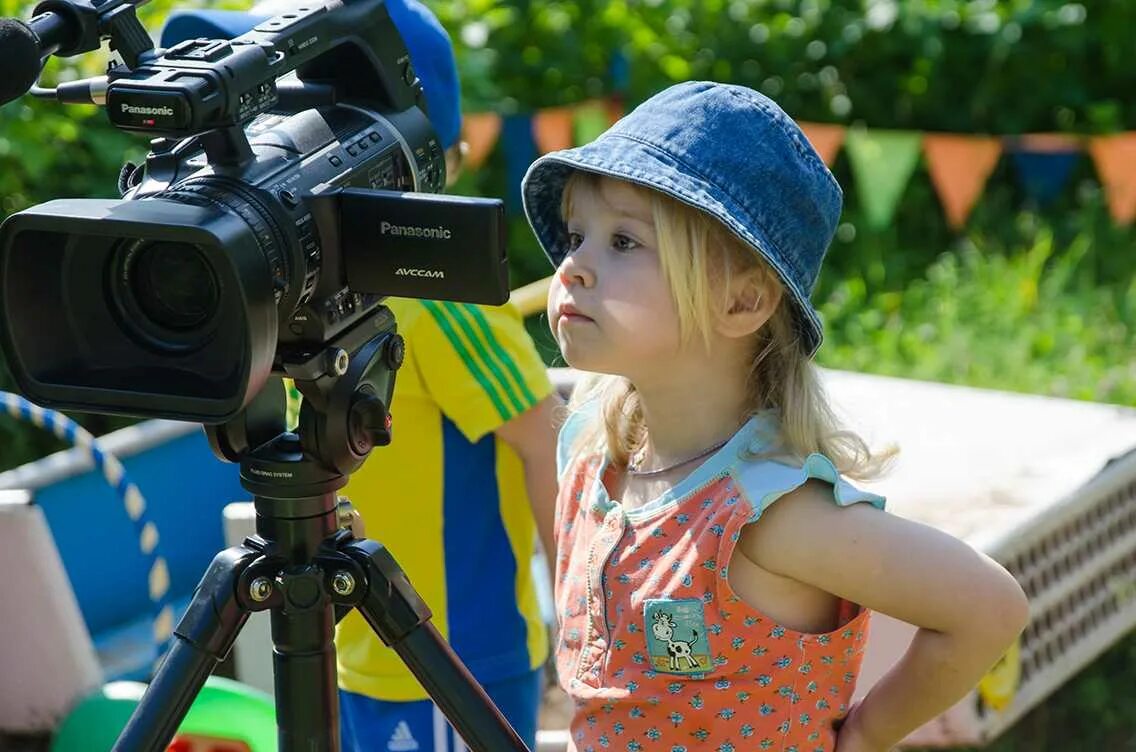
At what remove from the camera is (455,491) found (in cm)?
226

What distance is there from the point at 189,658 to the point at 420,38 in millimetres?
961

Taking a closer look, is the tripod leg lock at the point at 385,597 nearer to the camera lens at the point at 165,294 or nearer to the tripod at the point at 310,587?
the tripod at the point at 310,587

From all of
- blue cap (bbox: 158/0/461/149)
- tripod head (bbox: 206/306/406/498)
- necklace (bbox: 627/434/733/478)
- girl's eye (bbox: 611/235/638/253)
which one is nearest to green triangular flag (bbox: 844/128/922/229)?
blue cap (bbox: 158/0/461/149)

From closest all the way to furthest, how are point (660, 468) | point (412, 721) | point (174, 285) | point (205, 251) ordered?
point (205, 251) < point (174, 285) < point (660, 468) < point (412, 721)

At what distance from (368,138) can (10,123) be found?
2.74m

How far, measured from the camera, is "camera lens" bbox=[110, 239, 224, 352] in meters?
1.59

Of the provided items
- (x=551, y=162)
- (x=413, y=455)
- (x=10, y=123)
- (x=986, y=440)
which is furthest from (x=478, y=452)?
(x=10, y=123)

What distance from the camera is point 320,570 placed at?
168 cm

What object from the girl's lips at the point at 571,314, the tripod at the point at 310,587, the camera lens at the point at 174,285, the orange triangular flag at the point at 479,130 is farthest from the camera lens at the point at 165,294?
the orange triangular flag at the point at 479,130

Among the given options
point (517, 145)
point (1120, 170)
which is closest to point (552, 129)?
point (517, 145)

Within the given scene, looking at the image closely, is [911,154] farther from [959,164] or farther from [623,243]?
[623,243]

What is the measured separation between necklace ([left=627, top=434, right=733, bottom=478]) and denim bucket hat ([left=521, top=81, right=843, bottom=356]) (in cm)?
16

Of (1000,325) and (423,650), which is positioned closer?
(423,650)

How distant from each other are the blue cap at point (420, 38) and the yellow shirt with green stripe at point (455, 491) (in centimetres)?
27
